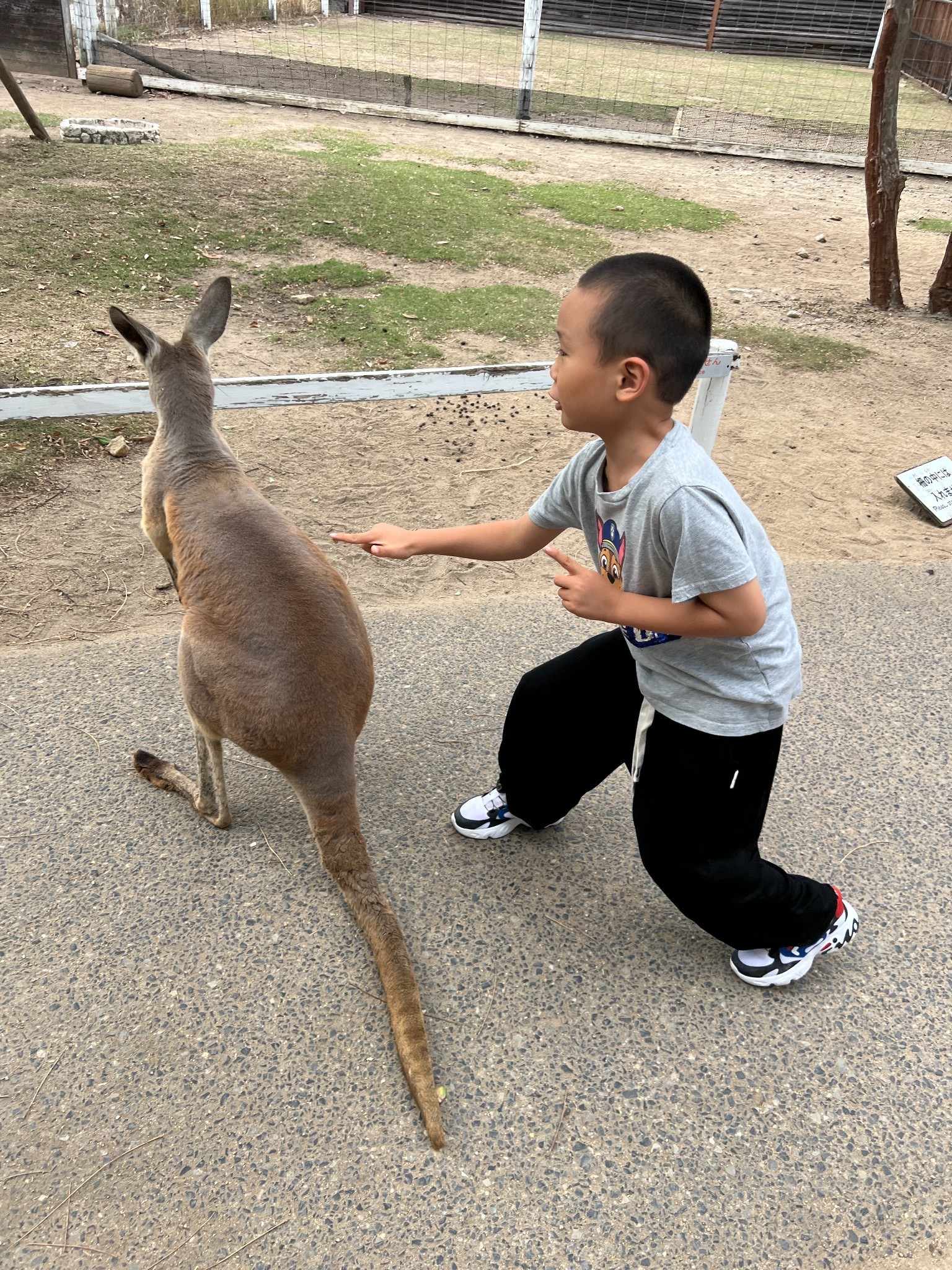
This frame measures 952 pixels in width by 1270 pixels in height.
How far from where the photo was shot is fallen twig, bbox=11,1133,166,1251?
1.53 m

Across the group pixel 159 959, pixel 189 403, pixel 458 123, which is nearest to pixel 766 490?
pixel 189 403

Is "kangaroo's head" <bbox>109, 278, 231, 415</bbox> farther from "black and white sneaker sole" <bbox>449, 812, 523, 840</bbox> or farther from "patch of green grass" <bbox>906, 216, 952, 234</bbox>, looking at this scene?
"patch of green grass" <bbox>906, 216, 952, 234</bbox>

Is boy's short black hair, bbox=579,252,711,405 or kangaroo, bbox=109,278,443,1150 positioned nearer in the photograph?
boy's short black hair, bbox=579,252,711,405

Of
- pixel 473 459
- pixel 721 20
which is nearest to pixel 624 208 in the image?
pixel 473 459

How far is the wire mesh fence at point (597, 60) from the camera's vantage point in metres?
12.6

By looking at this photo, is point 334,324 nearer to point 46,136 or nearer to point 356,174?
point 356,174

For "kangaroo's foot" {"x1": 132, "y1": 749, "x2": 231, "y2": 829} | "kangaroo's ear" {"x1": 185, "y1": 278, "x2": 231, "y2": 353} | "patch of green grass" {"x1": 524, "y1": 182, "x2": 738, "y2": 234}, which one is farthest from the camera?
"patch of green grass" {"x1": 524, "y1": 182, "x2": 738, "y2": 234}

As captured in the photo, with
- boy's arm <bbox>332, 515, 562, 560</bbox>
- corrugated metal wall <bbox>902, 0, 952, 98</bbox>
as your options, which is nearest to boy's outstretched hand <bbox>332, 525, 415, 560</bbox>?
boy's arm <bbox>332, 515, 562, 560</bbox>

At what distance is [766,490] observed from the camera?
4.36 meters

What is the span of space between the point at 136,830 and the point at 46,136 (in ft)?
26.1

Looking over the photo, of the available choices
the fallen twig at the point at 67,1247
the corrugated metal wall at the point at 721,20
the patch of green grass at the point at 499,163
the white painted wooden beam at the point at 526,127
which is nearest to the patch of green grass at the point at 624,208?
the patch of green grass at the point at 499,163

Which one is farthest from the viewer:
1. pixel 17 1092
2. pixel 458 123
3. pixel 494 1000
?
pixel 458 123

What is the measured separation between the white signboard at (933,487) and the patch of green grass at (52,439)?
3660 millimetres

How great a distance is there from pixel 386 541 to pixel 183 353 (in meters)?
1.24
